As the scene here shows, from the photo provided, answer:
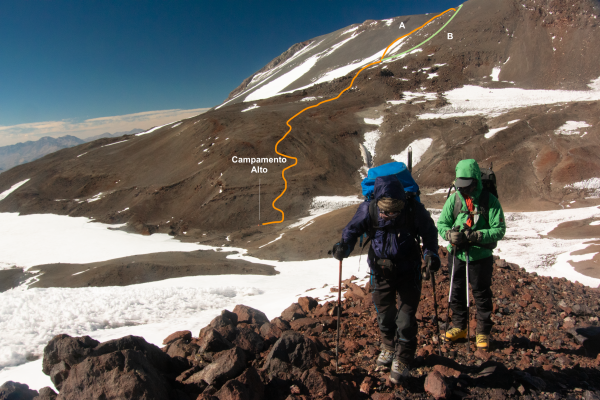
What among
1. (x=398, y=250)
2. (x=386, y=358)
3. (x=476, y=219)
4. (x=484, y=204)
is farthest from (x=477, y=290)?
(x=398, y=250)

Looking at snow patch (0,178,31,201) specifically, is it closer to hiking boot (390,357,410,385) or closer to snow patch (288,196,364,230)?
snow patch (288,196,364,230)

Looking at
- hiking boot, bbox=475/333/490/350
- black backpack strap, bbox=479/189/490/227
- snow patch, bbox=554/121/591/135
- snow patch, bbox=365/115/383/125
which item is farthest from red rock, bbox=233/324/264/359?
snow patch, bbox=365/115/383/125

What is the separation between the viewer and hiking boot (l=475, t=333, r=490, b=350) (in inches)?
148

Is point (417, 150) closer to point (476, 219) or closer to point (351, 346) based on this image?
point (476, 219)

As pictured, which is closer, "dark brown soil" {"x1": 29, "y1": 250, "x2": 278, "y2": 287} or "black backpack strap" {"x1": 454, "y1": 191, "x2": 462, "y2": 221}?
"black backpack strap" {"x1": 454, "y1": 191, "x2": 462, "y2": 221}

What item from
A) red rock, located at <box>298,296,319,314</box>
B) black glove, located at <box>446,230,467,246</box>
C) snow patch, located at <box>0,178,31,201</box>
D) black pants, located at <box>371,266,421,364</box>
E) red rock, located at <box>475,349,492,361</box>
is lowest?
red rock, located at <box>298,296,319,314</box>

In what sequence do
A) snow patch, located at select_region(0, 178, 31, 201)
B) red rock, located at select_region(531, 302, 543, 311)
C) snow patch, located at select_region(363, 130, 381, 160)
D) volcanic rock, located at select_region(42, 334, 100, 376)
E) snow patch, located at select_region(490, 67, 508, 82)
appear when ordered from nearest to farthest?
volcanic rock, located at select_region(42, 334, 100, 376) → red rock, located at select_region(531, 302, 543, 311) → snow patch, located at select_region(363, 130, 381, 160) → snow patch, located at select_region(0, 178, 31, 201) → snow patch, located at select_region(490, 67, 508, 82)

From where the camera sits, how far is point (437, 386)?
2.83m

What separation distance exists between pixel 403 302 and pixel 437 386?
2.32 feet

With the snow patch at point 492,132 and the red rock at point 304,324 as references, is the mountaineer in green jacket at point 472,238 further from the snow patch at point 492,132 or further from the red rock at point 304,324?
the snow patch at point 492,132

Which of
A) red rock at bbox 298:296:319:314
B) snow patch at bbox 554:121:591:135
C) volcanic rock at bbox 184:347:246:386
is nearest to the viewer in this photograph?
volcanic rock at bbox 184:347:246:386

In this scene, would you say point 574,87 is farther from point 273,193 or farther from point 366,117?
point 273,193

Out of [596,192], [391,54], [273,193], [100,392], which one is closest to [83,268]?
[273,193]

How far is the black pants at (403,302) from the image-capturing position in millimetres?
3119
